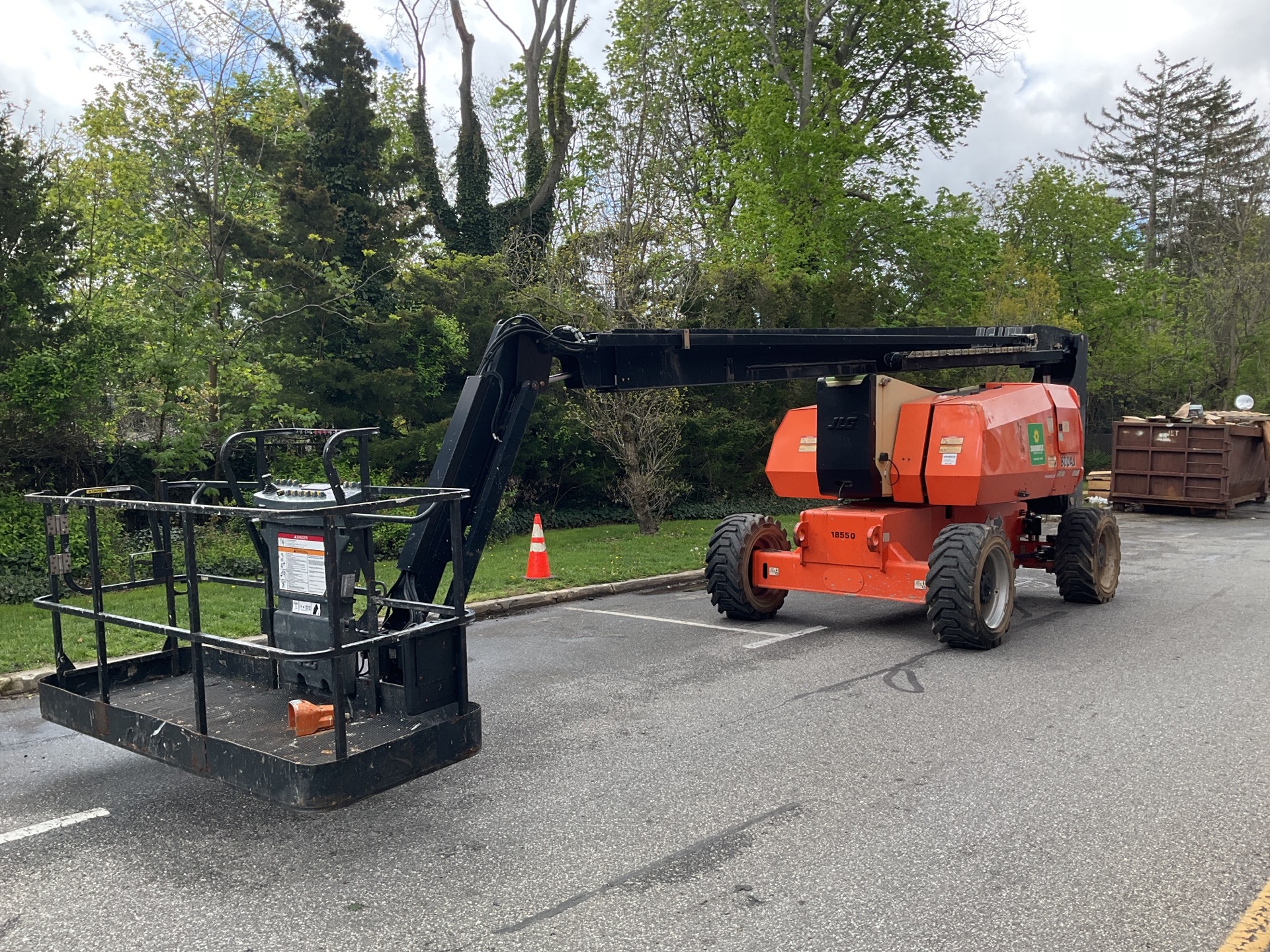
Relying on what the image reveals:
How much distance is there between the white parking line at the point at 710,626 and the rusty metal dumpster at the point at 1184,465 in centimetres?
1575

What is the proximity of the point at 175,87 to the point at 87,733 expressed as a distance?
15367 millimetres

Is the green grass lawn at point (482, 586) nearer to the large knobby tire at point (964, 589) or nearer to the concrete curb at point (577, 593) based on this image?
the concrete curb at point (577, 593)

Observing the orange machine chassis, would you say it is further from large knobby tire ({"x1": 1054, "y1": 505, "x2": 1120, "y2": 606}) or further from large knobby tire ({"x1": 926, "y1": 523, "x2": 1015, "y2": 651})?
large knobby tire ({"x1": 1054, "y1": 505, "x2": 1120, "y2": 606})

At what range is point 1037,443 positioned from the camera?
9672 millimetres

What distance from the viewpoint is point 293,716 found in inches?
183

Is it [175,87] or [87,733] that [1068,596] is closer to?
[87,733]

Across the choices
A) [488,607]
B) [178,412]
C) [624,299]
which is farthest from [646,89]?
[488,607]

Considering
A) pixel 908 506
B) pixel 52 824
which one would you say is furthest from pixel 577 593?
pixel 52 824

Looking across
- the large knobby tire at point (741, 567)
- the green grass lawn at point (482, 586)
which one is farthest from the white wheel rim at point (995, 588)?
the green grass lawn at point (482, 586)

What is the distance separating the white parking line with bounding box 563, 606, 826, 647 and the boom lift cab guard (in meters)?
0.27

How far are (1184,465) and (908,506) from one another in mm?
15109

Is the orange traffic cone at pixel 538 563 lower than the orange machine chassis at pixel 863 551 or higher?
lower

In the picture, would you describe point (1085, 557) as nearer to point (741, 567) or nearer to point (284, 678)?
point (741, 567)

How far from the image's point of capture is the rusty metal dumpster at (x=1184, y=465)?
821 inches
